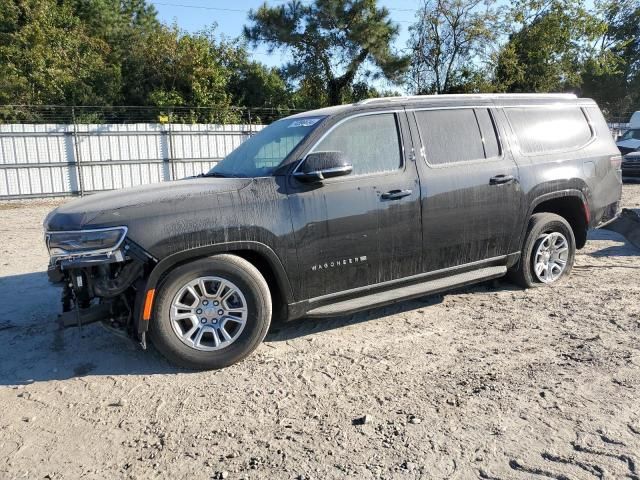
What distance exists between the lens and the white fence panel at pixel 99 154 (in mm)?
15875

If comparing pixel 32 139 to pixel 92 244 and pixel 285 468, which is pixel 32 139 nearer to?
pixel 92 244

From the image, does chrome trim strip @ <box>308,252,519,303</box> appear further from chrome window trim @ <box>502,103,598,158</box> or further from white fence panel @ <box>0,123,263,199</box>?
white fence panel @ <box>0,123,263,199</box>

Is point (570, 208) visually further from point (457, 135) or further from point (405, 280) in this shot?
point (405, 280)

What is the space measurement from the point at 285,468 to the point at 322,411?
0.61 meters

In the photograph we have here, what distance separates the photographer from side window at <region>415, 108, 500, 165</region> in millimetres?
4719

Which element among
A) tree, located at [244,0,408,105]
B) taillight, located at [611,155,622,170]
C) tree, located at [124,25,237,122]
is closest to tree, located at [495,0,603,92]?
tree, located at [244,0,408,105]

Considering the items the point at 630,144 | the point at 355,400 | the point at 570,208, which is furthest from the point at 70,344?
the point at 630,144

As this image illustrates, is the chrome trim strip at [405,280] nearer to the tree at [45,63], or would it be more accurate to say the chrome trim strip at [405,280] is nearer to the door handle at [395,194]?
the door handle at [395,194]

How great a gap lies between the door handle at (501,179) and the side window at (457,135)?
224 millimetres

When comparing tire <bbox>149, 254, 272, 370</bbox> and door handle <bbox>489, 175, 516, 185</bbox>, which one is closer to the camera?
tire <bbox>149, 254, 272, 370</bbox>

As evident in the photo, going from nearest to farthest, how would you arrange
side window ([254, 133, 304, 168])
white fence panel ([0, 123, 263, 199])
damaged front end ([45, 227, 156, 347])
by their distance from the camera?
damaged front end ([45, 227, 156, 347]) → side window ([254, 133, 304, 168]) → white fence panel ([0, 123, 263, 199])

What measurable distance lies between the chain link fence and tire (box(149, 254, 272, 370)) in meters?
14.4

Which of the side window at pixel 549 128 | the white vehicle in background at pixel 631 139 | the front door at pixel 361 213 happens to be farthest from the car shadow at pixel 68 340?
the white vehicle in background at pixel 631 139

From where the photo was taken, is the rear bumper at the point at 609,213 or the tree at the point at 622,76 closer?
the rear bumper at the point at 609,213
